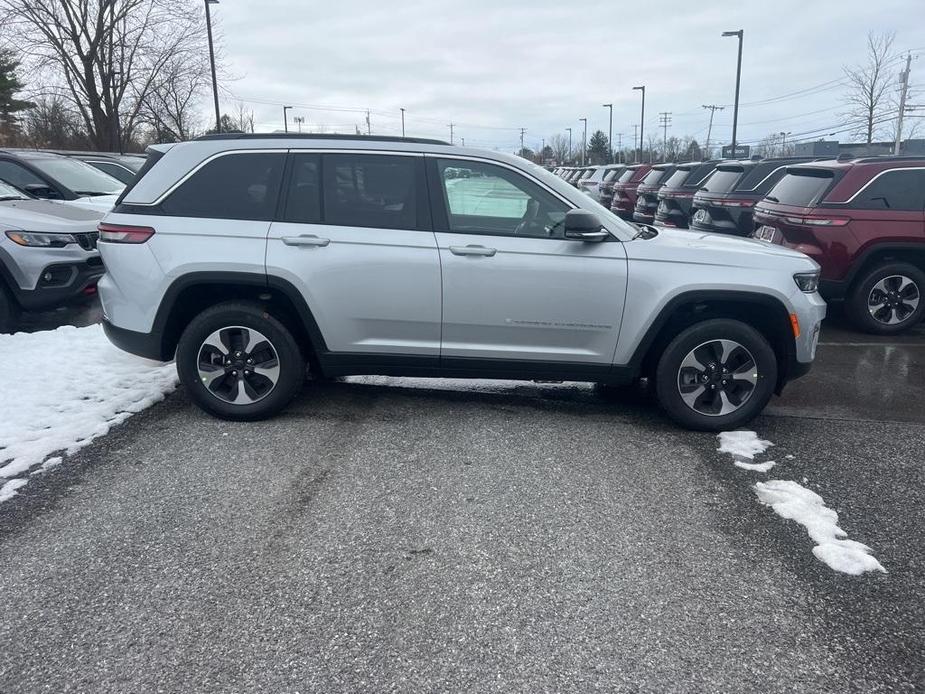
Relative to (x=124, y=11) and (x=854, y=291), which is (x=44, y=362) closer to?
(x=854, y=291)

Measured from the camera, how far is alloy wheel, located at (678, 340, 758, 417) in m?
4.92

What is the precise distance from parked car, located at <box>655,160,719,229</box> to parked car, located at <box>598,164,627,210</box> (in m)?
7.29

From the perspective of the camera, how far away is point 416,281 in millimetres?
4828

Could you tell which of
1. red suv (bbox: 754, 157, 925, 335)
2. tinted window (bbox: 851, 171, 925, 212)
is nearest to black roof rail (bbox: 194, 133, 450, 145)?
red suv (bbox: 754, 157, 925, 335)

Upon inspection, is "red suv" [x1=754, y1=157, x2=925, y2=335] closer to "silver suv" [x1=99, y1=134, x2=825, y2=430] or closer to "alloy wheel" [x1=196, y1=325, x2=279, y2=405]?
"silver suv" [x1=99, y1=134, x2=825, y2=430]

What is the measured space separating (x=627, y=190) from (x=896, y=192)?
10.5 m

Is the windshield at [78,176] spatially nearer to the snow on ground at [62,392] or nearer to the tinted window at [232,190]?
the snow on ground at [62,392]

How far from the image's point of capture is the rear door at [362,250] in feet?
15.8

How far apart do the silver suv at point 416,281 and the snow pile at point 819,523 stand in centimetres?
93

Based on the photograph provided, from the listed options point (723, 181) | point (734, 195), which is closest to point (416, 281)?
point (734, 195)

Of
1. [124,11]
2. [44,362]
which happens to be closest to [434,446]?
[44,362]

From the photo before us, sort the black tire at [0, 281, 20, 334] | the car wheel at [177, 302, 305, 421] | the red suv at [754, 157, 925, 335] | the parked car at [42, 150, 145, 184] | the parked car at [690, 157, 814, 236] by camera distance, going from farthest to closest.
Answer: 1. the parked car at [42, 150, 145, 184]
2. the parked car at [690, 157, 814, 236]
3. the red suv at [754, 157, 925, 335]
4. the black tire at [0, 281, 20, 334]
5. the car wheel at [177, 302, 305, 421]

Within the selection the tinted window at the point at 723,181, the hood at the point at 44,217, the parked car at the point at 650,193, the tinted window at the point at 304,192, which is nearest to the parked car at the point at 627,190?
the parked car at the point at 650,193

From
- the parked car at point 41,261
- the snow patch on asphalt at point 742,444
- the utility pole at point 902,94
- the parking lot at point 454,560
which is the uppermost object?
the utility pole at point 902,94
